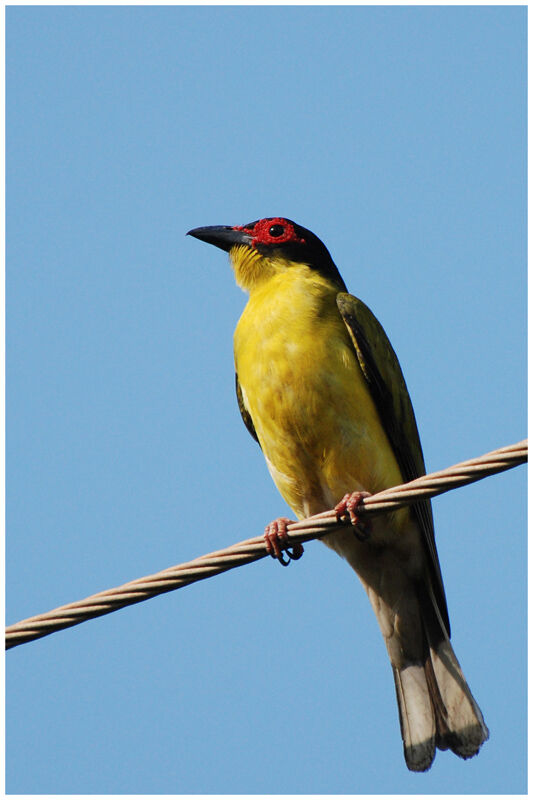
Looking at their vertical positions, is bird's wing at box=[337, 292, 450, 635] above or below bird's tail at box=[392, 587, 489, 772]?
above

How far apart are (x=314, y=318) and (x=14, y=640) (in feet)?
9.43

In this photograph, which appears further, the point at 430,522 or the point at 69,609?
the point at 430,522

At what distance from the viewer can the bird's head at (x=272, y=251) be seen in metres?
7.10

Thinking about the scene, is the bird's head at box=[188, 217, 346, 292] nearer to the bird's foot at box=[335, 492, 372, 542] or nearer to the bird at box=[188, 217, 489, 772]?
the bird at box=[188, 217, 489, 772]

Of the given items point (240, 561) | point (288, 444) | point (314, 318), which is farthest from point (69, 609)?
point (314, 318)

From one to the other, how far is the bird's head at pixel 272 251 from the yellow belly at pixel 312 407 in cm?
70

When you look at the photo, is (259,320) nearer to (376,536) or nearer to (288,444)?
(288,444)

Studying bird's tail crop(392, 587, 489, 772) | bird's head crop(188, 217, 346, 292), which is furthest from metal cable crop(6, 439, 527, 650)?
bird's head crop(188, 217, 346, 292)

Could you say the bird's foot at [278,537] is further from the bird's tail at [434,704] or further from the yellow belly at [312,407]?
the bird's tail at [434,704]

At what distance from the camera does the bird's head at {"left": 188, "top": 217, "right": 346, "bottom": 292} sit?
7098 millimetres

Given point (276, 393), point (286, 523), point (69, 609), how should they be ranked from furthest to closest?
1. point (276, 393)
2. point (286, 523)
3. point (69, 609)

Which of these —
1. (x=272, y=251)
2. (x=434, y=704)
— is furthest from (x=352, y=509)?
(x=272, y=251)

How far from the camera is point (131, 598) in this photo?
13.5 feet

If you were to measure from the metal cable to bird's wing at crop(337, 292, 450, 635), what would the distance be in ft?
6.36
